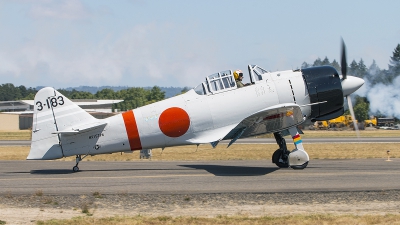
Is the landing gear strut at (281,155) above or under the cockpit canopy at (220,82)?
under

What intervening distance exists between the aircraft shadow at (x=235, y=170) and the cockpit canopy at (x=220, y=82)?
2704 millimetres

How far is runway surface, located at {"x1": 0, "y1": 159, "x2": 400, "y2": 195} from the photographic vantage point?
14086 millimetres

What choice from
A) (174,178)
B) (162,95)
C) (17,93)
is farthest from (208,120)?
(17,93)

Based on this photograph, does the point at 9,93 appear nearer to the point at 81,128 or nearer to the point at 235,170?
the point at 81,128

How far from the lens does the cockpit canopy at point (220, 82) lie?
1744 centimetres

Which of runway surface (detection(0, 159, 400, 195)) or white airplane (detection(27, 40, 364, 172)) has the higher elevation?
white airplane (detection(27, 40, 364, 172))

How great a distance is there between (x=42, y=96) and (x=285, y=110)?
7968 mm

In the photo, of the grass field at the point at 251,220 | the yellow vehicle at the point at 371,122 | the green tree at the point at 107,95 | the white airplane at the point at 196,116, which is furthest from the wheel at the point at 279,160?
the green tree at the point at 107,95

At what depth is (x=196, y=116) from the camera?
17406 millimetres

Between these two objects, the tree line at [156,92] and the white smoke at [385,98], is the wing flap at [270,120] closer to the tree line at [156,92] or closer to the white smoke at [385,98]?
the tree line at [156,92]

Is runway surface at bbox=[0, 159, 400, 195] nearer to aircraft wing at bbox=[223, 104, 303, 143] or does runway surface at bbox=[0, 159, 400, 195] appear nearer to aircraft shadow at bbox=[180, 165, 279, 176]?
aircraft shadow at bbox=[180, 165, 279, 176]

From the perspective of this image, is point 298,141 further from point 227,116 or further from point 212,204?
point 212,204

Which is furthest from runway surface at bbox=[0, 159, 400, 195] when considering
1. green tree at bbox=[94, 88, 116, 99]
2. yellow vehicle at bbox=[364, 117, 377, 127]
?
green tree at bbox=[94, 88, 116, 99]

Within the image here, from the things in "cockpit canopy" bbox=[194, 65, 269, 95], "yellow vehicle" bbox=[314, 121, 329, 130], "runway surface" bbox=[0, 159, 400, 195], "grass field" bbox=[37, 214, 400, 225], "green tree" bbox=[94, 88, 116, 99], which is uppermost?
"green tree" bbox=[94, 88, 116, 99]
